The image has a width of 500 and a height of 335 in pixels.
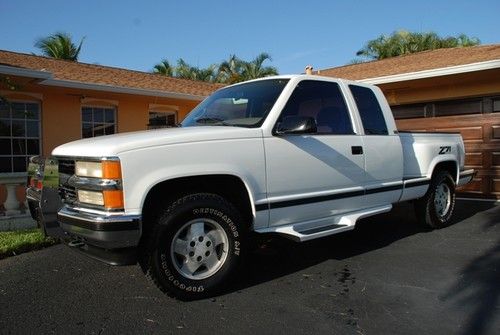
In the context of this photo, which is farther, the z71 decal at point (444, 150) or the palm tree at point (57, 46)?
the palm tree at point (57, 46)

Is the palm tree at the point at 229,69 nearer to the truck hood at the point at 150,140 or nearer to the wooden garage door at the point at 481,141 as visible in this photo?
the wooden garage door at the point at 481,141

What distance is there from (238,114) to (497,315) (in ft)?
9.38

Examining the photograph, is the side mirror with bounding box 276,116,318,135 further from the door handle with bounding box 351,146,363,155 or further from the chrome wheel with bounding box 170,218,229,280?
the chrome wheel with bounding box 170,218,229,280

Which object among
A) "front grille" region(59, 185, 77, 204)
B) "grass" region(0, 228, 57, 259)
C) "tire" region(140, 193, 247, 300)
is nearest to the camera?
"tire" region(140, 193, 247, 300)

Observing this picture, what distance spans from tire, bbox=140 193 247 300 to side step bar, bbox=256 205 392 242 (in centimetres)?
39

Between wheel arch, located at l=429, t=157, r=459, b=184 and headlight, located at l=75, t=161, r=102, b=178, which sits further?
wheel arch, located at l=429, t=157, r=459, b=184

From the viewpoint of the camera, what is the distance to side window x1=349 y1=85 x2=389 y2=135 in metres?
5.41

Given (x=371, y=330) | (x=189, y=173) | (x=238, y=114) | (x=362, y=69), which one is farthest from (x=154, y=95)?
(x=371, y=330)

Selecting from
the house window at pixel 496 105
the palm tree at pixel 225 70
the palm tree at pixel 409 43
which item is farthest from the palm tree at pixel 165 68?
the house window at pixel 496 105

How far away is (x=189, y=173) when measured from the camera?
12.3 feet

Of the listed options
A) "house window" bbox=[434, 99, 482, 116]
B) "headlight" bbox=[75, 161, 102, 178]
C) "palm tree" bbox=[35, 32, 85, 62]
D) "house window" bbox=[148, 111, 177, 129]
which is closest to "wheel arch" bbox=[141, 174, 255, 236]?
"headlight" bbox=[75, 161, 102, 178]

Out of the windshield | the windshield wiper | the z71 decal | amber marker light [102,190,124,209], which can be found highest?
the windshield

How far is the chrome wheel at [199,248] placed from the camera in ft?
12.7

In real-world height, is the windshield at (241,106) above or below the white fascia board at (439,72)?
below
